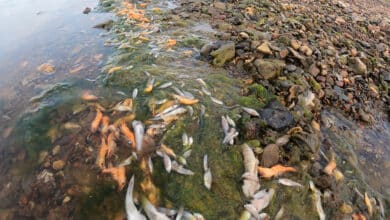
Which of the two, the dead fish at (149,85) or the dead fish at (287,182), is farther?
the dead fish at (149,85)

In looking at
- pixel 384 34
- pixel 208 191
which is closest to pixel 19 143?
pixel 208 191

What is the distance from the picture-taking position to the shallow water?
398 cm

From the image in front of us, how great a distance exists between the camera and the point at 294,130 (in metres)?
4.80

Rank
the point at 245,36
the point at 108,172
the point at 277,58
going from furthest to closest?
the point at 245,36
the point at 277,58
the point at 108,172

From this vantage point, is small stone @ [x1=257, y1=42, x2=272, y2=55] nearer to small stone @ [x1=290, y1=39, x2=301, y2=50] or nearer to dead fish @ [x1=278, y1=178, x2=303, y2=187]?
small stone @ [x1=290, y1=39, x2=301, y2=50]

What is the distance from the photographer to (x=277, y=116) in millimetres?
4949

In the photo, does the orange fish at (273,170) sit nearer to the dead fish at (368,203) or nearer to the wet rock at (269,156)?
the wet rock at (269,156)

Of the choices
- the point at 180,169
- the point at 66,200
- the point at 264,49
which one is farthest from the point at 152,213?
the point at 264,49

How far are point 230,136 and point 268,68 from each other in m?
2.16

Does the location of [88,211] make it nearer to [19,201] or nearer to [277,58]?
[19,201]

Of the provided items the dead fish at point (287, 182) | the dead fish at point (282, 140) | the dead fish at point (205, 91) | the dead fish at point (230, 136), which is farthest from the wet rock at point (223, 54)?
the dead fish at point (287, 182)

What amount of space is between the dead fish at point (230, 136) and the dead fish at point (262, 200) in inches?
34.6

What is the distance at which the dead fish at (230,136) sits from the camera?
452 centimetres

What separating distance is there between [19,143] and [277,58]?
17.2 ft
